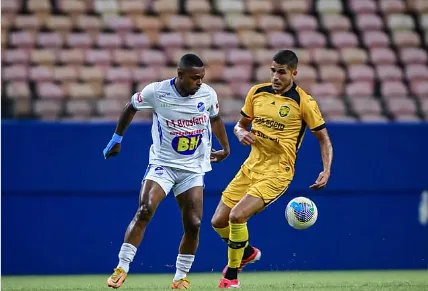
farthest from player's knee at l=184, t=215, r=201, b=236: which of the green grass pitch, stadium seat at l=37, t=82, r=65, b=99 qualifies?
stadium seat at l=37, t=82, r=65, b=99

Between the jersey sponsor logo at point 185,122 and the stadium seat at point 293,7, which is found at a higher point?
the stadium seat at point 293,7

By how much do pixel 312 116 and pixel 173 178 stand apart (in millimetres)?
1390

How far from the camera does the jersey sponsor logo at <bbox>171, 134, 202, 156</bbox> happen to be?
7.77m

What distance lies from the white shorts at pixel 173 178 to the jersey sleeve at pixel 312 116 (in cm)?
111

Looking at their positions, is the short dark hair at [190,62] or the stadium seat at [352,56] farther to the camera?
the stadium seat at [352,56]

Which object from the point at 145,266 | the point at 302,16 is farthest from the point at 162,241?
the point at 302,16

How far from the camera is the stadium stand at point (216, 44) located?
543 inches

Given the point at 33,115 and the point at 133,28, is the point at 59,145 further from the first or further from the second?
the point at 133,28

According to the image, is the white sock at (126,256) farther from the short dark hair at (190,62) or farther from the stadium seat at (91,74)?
the stadium seat at (91,74)

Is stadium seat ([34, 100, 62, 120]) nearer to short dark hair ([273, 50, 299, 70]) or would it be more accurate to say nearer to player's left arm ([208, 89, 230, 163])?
player's left arm ([208, 89, 230, 163])

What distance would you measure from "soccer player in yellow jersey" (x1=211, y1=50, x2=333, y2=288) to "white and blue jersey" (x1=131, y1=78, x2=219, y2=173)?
1.39ft

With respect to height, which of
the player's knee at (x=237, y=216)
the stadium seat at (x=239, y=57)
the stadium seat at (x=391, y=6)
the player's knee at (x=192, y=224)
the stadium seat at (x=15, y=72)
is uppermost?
the stadium seat at (x=391, y=6)

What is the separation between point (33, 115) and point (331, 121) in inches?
148

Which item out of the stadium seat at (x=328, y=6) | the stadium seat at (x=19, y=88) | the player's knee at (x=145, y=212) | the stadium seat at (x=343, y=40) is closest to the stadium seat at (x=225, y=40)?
the stadium seat at (x=343, y=40)
